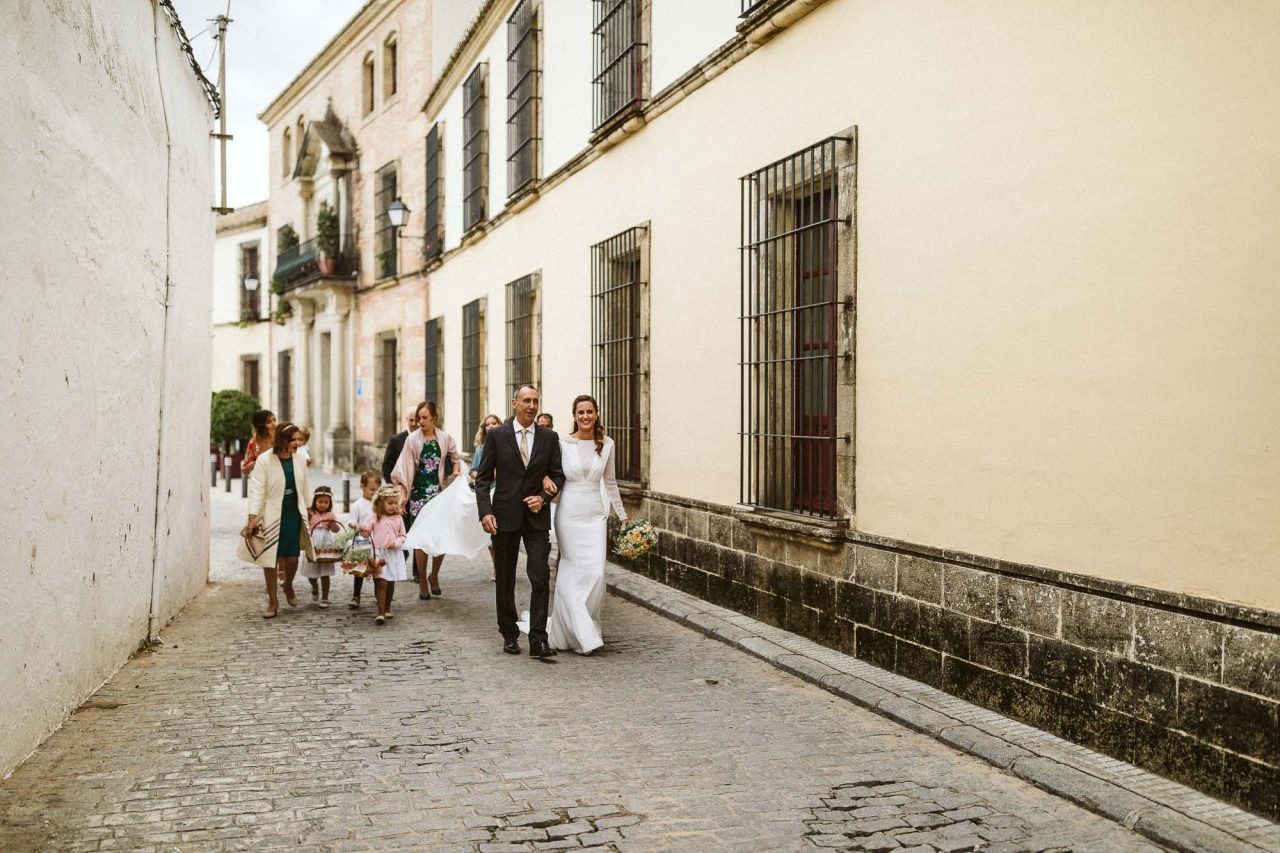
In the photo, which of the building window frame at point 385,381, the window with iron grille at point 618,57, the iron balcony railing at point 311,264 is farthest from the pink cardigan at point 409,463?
the iron balcony railing at point 311,264

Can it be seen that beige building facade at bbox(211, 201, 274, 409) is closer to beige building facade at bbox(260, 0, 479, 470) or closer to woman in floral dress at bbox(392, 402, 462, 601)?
beige building facade at bbox(260, 0, 479, 470)

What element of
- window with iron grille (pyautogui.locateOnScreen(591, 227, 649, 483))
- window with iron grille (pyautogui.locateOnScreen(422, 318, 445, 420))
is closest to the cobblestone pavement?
window with iron grille (pyautogui.locateOnScreen(591, 227, 649, 483))

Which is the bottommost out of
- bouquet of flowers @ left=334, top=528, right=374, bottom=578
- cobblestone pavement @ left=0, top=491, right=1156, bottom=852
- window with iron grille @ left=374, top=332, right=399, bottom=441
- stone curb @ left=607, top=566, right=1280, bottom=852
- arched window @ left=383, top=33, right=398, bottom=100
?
cobblestone pavement @ left=0, top=491, right=1156, bottom=852

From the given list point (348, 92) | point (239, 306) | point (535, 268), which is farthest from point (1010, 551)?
point (239, 306)

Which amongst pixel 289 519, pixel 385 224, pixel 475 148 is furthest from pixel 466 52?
pixel 289 519

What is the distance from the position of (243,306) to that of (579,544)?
30.1 m

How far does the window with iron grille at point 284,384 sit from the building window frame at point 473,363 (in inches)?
567

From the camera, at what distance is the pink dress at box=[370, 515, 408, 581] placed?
877cm

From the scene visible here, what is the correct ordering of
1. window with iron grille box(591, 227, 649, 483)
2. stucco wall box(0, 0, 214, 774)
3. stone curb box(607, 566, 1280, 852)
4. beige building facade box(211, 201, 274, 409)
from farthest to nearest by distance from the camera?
1. beige building facade box(211, 201, 274, 409)
2. window with iron grille box(591, 227, 649, 483)
3. stucco wall box(0, 0, 214, 774)
4. stone curb box(607, 566, 1280, 852)

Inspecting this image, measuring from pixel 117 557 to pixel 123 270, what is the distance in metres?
1.61

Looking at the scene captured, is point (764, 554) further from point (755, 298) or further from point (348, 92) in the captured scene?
point (348, 92)

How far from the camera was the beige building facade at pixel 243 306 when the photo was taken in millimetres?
34375

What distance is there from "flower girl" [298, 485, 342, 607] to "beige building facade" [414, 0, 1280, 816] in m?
2.80

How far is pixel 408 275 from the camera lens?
73.3 feet
